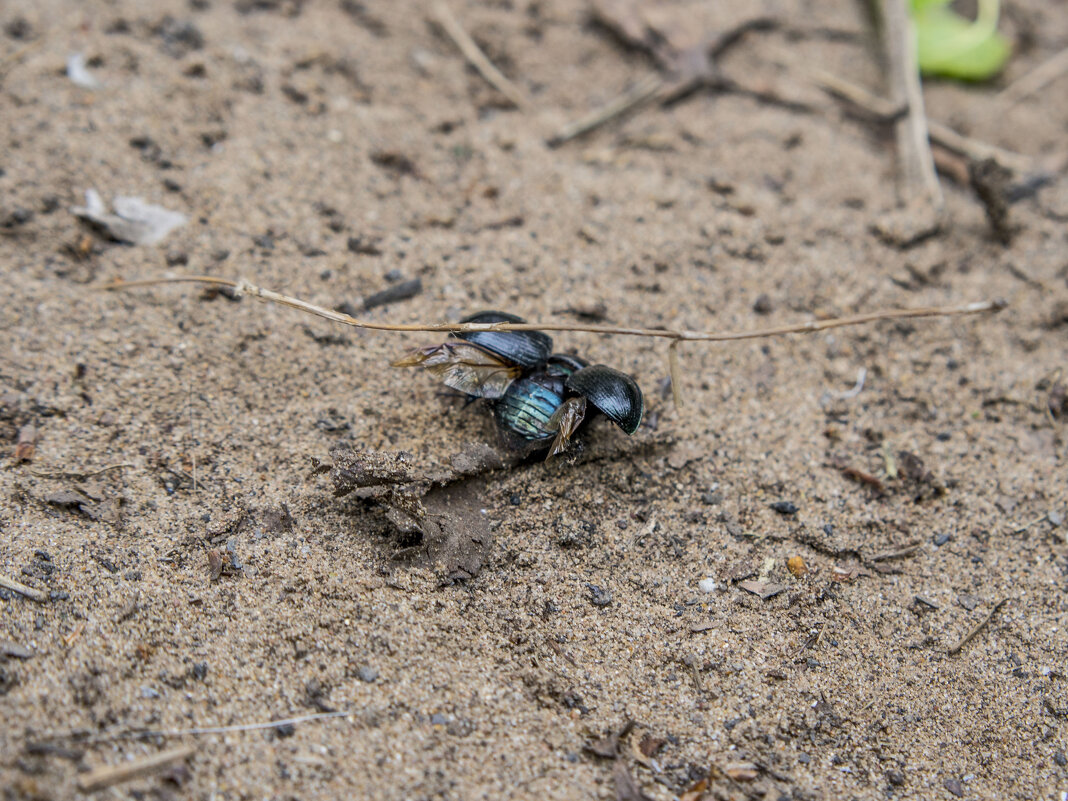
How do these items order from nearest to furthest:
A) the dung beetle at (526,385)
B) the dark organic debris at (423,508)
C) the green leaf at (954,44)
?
the dark organic debris at (423,508) < the dung beetle at (526,385) < the green leaf at (954,44)

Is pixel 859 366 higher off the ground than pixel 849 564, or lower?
higher

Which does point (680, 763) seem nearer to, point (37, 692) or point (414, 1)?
point (37, 692)

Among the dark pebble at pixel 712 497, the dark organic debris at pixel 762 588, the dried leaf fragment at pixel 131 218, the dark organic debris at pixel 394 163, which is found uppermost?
the dark organic debris at pixel 394 163

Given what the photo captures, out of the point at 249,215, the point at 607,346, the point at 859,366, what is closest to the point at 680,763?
the point at 607,346

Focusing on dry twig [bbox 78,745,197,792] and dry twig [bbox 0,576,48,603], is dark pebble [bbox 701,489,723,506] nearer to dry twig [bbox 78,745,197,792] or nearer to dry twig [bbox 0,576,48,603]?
dry twig [bbox 78,745,197,792]

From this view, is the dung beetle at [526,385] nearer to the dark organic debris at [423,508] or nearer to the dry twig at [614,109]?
the dark organic debris at [423,508]

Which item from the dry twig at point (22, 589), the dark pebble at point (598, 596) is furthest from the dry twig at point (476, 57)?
the dry twig at point (22, 589)
